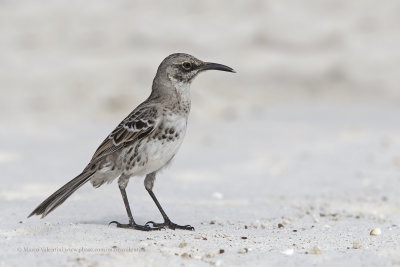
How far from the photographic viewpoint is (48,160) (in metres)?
9.55

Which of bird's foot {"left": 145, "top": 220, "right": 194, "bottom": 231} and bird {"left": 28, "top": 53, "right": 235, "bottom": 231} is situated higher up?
bird {"left": 28, "top": 53, "right": 235, "bottom": 231}

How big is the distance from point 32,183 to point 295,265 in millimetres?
4214

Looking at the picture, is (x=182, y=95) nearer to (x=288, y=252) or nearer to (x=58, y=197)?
(x=58, y=197)

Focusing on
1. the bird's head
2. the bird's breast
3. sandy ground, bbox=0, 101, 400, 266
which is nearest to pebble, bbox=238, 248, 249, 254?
sandy ground, bbox=0, 101, 400, 266

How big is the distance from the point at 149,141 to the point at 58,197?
2.52ft

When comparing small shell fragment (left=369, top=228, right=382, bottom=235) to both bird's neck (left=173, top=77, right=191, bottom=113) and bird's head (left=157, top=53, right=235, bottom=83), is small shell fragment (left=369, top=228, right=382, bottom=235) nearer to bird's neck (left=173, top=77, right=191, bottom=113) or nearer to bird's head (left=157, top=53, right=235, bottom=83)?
bird's neck (left=173, top=77, right=191, bottom=113)

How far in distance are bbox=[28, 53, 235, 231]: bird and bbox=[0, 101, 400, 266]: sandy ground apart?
0.25 meters

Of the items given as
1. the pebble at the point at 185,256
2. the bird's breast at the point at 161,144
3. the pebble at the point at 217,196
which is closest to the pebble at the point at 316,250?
the pebble at the point at 185,256

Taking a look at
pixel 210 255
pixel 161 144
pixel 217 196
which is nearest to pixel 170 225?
pixel 161 144

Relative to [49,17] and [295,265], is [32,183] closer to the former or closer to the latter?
[295,265]

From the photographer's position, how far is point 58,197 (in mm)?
5516

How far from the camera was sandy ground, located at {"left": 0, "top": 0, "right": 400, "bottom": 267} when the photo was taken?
4992 millimetres

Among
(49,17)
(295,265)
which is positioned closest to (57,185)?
(295,265)

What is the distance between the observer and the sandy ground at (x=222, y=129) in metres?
4.99
